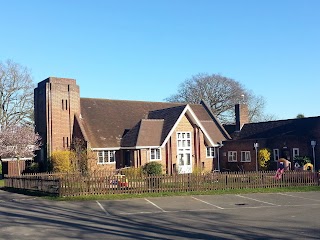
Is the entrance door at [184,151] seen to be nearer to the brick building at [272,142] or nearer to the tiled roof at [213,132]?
the tiled roof at [213,132]

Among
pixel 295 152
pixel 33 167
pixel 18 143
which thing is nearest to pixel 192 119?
pixel 295 152

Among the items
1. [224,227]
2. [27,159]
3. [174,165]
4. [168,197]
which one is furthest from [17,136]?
[224,227]

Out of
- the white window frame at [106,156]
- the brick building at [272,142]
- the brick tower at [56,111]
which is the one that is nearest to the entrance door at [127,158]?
the white window frame at [106,156]

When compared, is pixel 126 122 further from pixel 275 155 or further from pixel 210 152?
pixel 275 155

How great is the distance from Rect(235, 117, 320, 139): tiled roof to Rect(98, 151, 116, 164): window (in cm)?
1462

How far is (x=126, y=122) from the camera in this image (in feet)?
141

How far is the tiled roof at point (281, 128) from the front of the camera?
3822cm

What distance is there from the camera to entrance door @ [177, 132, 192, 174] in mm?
39531

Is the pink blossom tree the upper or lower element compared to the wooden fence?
upper

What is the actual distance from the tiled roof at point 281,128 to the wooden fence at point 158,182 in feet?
43.4

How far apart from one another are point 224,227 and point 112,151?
27.1m

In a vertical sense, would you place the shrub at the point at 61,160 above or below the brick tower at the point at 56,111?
below

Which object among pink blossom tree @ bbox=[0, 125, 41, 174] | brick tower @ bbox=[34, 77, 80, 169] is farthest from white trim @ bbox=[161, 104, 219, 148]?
pink blossom tree @ bbox=[0, 125, 41, 174]

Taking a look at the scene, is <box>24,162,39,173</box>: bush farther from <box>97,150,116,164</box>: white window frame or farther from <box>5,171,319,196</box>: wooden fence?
<box>5,171,319,196</box>: wooden fence
